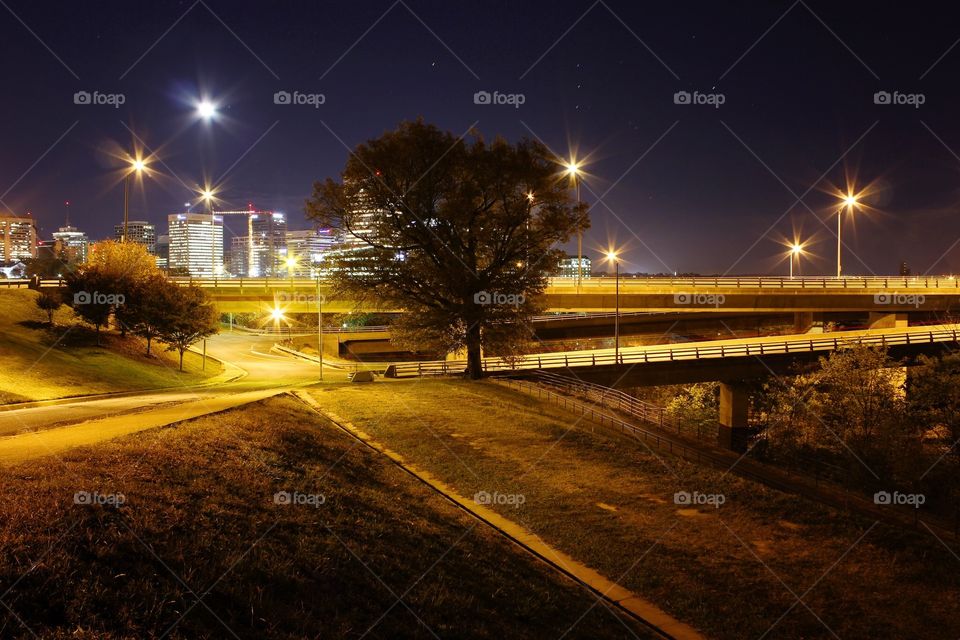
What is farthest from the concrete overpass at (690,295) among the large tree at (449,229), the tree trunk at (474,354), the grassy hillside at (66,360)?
the large tree at (449,229)

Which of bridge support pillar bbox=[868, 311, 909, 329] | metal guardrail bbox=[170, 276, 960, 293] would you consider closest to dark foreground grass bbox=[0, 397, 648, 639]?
metal guardrail bbox=[170, 276, 960, 293]

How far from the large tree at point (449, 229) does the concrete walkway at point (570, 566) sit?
11.5 meters

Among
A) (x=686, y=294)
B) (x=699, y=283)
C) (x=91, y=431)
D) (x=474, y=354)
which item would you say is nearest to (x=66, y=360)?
(x=474, y=354)

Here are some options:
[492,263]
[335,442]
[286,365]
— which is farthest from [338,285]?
[286,365]

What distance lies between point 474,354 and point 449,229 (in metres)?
6.48

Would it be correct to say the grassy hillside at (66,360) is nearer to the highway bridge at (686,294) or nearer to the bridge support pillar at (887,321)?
the highway bridge at (686,294)

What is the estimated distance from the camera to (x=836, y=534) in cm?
1166

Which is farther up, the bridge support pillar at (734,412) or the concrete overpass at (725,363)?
the concrete overpass at (725,363)

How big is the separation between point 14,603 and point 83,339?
3645cm

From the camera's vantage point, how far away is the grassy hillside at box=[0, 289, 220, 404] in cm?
2564

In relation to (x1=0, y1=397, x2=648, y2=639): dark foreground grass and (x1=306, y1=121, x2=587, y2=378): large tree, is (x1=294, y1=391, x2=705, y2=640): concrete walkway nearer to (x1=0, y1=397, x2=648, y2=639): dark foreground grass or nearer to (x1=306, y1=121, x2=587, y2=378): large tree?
(x1=0, y1=397, x2=648, y2=639): dark foreground grass

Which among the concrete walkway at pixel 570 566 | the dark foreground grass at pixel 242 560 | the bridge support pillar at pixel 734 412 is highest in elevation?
the dark foreground grass at pixel 242 560

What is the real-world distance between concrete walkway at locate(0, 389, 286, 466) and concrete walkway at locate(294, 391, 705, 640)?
5.82 m

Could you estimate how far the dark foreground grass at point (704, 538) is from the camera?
881 centimetres
